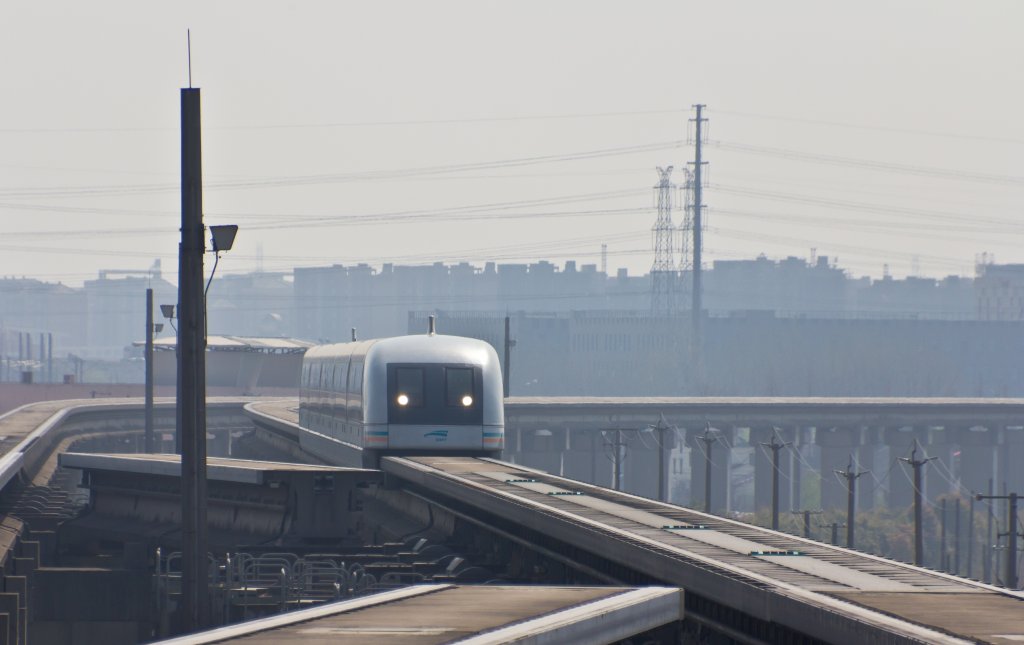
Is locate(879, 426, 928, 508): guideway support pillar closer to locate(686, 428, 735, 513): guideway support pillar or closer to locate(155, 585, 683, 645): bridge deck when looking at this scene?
locate(686, 428, 735, 513): guideway support pillar

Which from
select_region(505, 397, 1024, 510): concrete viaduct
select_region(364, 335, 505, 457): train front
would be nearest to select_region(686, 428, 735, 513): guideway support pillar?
select_region(505, 397, 1024, 510): concrete viaduct

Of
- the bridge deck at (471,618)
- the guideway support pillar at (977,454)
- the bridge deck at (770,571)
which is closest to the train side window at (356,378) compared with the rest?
the bridge deck at (770,571)

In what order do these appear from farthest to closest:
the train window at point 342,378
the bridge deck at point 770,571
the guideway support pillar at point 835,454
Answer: the guideway support pillar at point 835,454, the train window at point 342,378, the bridge deck at point 770,571

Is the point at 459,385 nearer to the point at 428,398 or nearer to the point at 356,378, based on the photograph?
the point at 428,398

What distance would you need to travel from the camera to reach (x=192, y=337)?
18.5 metres

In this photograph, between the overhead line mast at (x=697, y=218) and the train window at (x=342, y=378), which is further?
the overhead line mast at (x=697, y=218)

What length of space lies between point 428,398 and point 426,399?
53 millimetres

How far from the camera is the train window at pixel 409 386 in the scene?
1293 inches

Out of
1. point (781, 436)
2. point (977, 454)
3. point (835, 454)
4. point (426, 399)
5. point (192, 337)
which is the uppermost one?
point (192, 337)

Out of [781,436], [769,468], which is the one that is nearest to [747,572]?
[769,468]

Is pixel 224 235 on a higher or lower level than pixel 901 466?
higher

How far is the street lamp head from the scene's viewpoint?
61.5 ft

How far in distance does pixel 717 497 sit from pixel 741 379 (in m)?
55.3

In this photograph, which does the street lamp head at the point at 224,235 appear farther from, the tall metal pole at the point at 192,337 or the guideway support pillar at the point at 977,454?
the guideway support pillar at the point at 977,454
